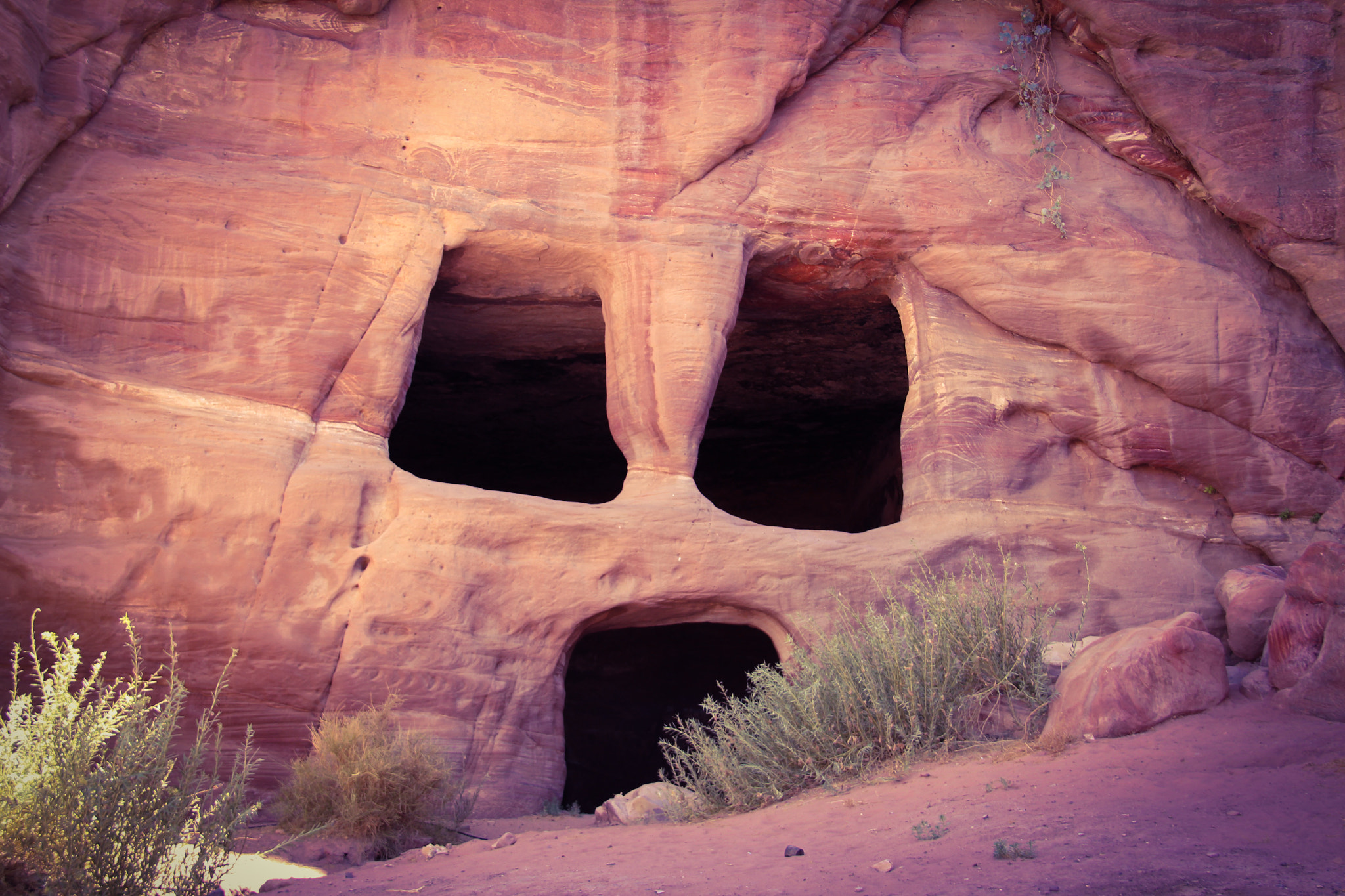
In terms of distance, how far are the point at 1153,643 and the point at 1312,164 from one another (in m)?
5.18

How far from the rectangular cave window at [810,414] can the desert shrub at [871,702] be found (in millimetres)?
3749

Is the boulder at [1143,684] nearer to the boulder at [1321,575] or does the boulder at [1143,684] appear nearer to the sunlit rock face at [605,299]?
the boulder at [1321,575]

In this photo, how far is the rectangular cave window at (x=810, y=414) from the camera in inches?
359

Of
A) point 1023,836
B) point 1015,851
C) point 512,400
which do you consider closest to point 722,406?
point 512,400

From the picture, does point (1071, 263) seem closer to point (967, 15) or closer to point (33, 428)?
point (967, 15)

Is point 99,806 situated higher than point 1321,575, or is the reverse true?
point 1321,575

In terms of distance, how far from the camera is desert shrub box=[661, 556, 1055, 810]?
184 inches

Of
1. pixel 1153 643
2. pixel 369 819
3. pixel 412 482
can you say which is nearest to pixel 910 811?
pixel 1153 643

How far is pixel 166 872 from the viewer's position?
311cm

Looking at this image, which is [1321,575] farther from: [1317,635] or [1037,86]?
[1037,86]

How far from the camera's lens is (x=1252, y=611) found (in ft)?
19.4

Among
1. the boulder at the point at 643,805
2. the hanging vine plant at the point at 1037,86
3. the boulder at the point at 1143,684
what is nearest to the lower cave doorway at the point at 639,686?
the hanging vine plant at the point at 1037,86

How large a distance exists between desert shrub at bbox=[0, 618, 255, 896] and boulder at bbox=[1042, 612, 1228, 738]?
134 inches

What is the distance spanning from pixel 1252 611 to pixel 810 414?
239 inches
